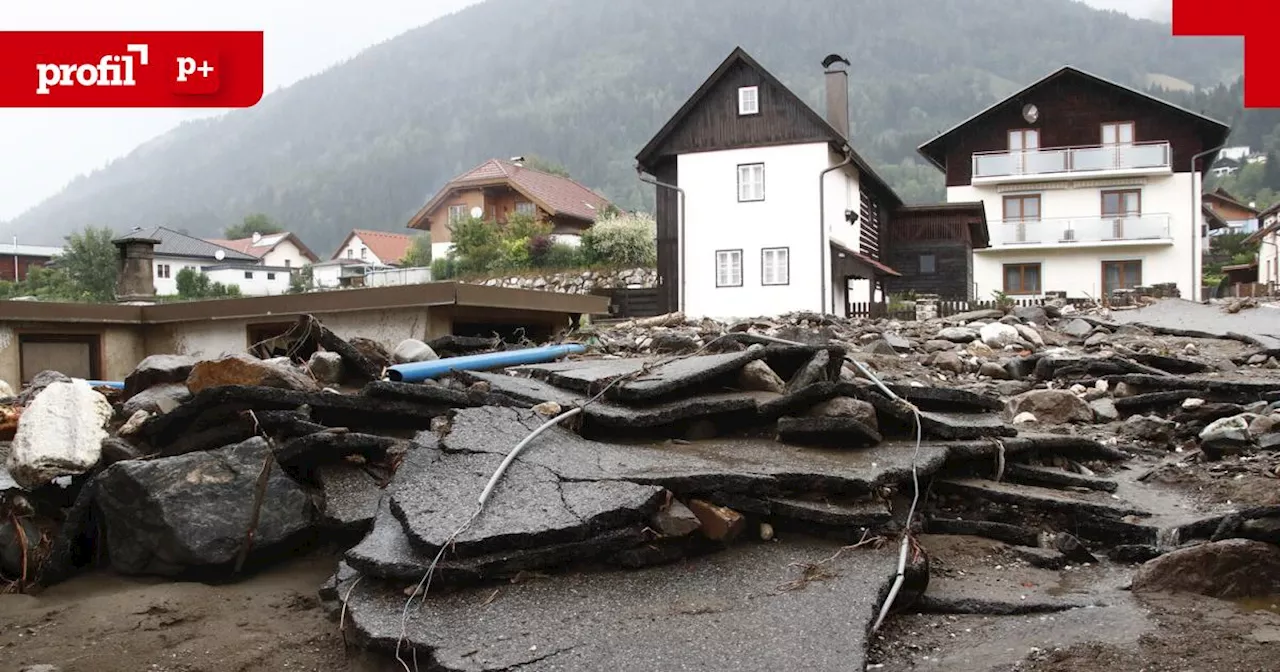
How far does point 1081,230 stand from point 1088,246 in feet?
2.29

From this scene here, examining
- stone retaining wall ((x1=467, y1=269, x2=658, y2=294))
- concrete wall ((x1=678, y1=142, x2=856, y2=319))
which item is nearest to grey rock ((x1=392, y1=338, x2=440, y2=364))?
concrete wall ((x1=678, y1=142, x2=856, y2=319))

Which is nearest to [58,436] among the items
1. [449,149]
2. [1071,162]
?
[1071,162]

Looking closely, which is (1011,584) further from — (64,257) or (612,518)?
(64,257)

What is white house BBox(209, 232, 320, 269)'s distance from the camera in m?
69.4

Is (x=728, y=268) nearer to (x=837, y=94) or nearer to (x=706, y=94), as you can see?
(x=706, y=94)

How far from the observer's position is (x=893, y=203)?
115ft

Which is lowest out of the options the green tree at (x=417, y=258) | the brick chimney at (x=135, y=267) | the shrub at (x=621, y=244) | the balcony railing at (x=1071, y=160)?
the brick chimney at (x=135, y=267)

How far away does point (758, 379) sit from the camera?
624 centimetres

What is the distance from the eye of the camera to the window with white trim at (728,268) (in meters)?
28.2

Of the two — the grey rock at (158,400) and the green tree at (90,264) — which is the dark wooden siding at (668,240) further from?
the green tree at (90,264)

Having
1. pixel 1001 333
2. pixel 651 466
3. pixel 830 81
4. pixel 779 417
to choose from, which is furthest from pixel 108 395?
pixel 830 81

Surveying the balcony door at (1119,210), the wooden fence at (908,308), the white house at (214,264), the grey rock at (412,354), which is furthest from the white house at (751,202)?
the white house at (214,264)

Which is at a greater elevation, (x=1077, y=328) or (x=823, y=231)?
(x=823, y=231)

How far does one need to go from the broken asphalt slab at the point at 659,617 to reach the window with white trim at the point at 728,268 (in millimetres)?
24036
